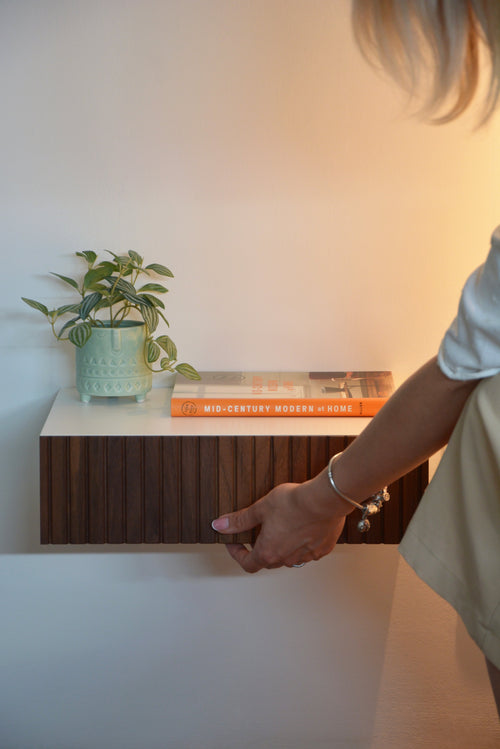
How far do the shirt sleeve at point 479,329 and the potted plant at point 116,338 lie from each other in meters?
0.81

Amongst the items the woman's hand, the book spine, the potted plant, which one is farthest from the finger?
the potted plant

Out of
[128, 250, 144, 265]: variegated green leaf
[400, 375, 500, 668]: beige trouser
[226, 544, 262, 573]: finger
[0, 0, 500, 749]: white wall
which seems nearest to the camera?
[400, 375, 500, 668]: beige trouser

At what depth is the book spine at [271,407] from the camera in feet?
4.60

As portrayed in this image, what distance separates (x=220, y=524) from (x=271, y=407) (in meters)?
0.27

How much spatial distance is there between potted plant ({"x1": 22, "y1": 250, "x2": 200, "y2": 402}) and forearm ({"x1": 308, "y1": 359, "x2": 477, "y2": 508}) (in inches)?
24.6

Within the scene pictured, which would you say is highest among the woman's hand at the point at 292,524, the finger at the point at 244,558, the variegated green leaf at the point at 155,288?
the variegated green leaf at the point at 155,288

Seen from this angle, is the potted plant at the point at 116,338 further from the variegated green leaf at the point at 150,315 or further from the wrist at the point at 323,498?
the wrist at the point at 323,498

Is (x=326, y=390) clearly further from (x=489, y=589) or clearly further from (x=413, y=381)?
(x=489, y=589)

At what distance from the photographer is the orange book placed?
1.40m

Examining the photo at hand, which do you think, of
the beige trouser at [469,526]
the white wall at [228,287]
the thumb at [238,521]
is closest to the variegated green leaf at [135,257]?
the white wall at [228,287]

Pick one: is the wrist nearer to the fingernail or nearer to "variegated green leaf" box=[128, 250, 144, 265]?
the fingernail

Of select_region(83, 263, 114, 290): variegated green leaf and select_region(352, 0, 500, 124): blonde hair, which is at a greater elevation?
select_region(352, 0, 500, 124): blonde hair

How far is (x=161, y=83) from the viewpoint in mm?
1531

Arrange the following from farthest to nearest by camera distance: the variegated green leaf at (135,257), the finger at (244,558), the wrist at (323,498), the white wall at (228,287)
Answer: the variegated green leaf at (135,257) → the white wall at (228,287) → the finger at (244,558) → the wrist at (323,498)
